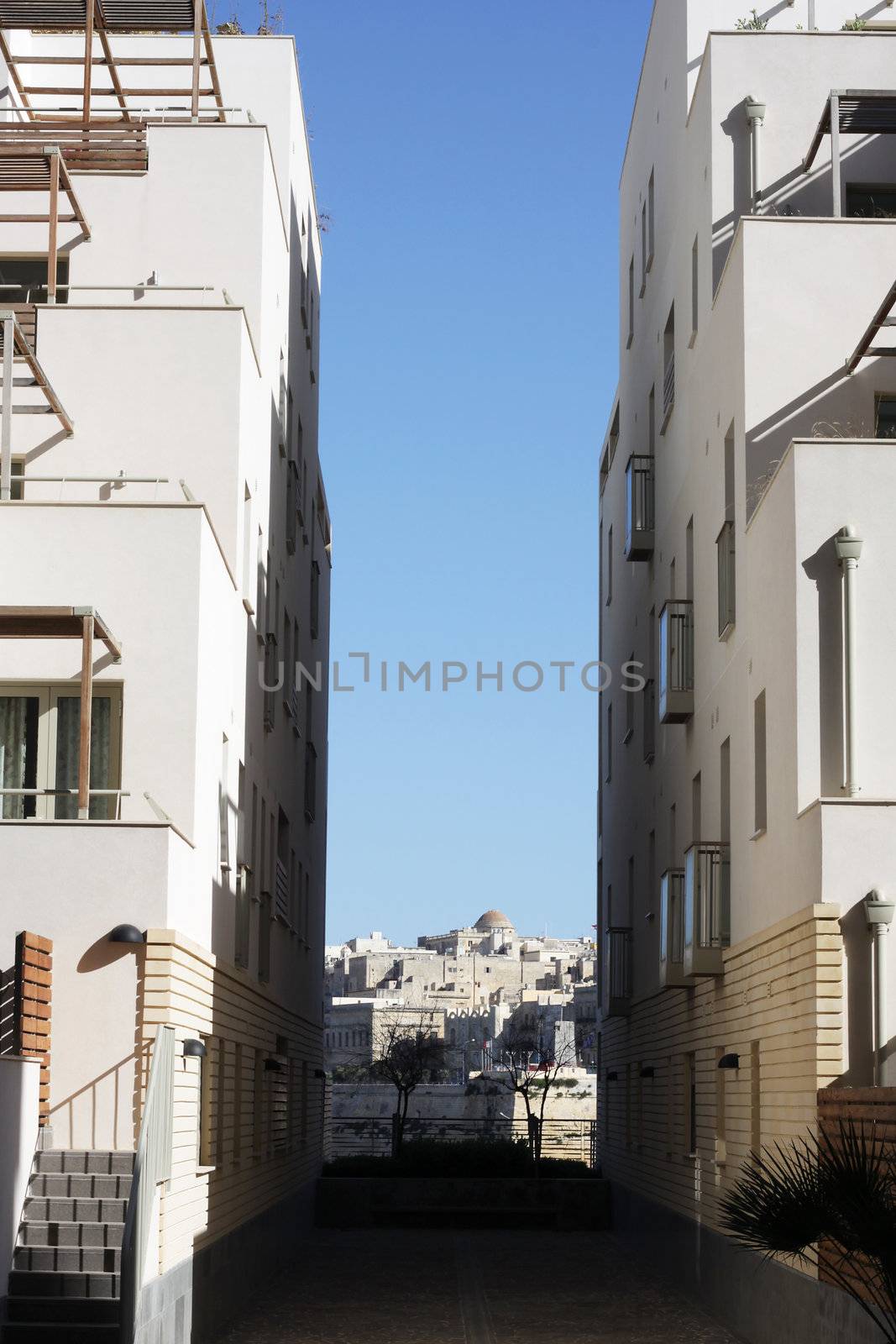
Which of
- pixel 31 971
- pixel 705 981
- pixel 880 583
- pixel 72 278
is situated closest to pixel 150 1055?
pixel 31 971

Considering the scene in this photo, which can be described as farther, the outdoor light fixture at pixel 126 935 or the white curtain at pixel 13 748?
the white curtain at pixel 13 748

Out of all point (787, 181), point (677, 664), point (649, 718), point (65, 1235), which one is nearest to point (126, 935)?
point (65, 1235)

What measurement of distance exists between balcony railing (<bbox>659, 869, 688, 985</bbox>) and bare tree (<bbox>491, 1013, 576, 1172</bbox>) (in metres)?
19.7

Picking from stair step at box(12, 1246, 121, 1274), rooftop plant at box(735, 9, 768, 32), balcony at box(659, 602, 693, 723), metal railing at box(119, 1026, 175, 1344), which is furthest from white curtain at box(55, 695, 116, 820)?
rooftop plant at box(735, 9, 768, 32)

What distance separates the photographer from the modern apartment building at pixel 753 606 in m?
14.6

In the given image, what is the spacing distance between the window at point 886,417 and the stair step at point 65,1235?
10.5m

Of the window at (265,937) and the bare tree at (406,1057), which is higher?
the window at (265,937)

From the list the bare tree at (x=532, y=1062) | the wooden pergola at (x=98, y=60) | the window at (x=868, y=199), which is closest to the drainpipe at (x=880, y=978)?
the window at (x=868, y=199)

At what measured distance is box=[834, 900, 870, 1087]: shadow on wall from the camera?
13633 mm

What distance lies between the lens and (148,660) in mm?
16031

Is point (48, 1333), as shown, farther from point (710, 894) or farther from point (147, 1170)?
point (710, 894)

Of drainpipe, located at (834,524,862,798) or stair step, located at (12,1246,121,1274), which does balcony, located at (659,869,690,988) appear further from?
stair step, located at (12,1246,121,1274)

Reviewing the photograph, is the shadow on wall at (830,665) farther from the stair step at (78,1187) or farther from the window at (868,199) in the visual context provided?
the window at (868,199)

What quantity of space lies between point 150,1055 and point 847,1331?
18.4 ft
